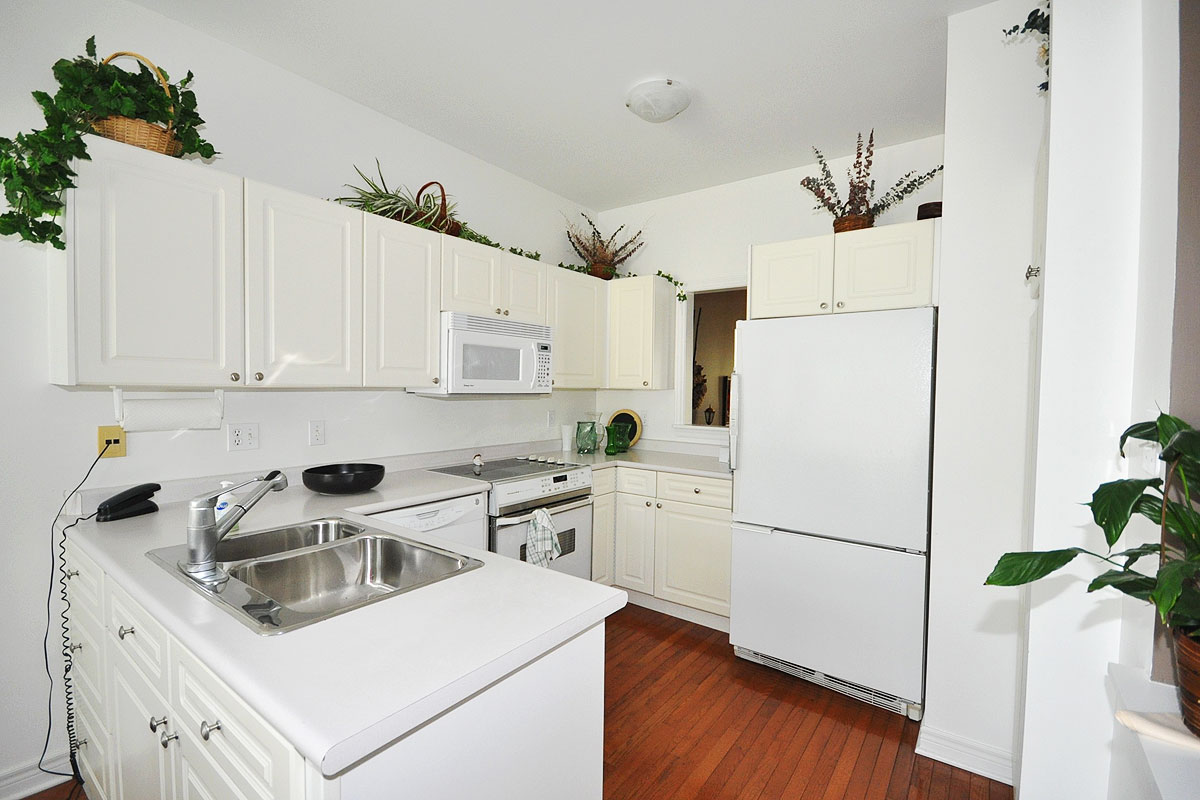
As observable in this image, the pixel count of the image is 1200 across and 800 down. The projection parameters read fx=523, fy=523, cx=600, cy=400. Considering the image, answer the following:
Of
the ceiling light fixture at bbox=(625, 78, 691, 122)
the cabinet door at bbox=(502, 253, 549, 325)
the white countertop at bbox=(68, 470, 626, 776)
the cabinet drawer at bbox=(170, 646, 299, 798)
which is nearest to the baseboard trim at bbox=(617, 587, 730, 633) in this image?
the cabinet door at bbox=(502, 253, 549, 325)

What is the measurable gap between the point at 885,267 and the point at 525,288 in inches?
72.2

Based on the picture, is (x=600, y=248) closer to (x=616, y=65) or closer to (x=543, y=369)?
(x=543, y=369)

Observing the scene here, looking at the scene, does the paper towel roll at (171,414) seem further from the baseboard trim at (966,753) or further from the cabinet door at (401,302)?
the baseboard trim at (966,753)

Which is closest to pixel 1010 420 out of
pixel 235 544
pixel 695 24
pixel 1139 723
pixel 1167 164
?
pixel 1167 164

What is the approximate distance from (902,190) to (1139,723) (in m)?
2.30

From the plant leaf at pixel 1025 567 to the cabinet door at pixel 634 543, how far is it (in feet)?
7.42

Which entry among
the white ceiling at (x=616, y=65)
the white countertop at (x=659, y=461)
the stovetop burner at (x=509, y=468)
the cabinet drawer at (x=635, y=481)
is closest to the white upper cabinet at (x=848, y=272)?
the white ceiling at (x=616, y=65)

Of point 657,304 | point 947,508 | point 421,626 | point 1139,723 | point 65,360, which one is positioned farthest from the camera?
point 657,304

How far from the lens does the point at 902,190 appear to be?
2512mm

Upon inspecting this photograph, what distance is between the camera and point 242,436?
2189 mm

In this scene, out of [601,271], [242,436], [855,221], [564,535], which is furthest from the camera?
[601,271]

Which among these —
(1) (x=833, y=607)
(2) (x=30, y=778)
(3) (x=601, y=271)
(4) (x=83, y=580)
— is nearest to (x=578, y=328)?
(3) (x=601, y=271)

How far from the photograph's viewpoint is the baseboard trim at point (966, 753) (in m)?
1.88

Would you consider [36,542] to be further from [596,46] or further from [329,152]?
[596,46]
